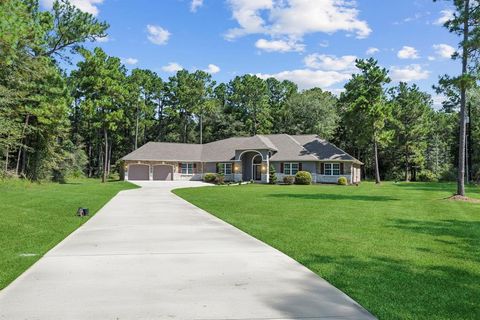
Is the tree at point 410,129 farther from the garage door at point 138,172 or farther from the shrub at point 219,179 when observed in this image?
the garage door at point 138,172

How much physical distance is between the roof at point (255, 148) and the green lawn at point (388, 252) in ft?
93.1

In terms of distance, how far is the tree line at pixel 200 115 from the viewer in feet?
101

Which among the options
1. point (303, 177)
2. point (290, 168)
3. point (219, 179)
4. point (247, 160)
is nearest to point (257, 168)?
point (247, 160)

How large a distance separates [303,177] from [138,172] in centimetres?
1938

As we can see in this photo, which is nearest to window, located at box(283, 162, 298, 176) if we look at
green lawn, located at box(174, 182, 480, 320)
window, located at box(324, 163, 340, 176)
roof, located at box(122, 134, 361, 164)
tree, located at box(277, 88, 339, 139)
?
roof, located at box(122, 134, 361, 164)

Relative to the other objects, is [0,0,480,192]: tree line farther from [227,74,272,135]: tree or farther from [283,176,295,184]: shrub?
[283,176,295,184]: shrub

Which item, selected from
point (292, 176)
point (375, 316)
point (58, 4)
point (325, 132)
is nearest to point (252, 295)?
point (375, 316)

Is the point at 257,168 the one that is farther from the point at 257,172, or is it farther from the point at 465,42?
the point at 465,42

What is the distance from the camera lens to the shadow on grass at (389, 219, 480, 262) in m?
8.56

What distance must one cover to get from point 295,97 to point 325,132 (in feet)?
27.7

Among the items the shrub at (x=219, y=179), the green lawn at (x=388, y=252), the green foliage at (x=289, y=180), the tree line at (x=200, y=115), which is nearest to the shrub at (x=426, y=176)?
the tree line at (x=200, y=115)

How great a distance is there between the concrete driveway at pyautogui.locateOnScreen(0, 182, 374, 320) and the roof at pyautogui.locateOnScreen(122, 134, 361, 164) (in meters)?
35.6

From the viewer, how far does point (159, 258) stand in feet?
23.9

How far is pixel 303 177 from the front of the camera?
1617 inches
